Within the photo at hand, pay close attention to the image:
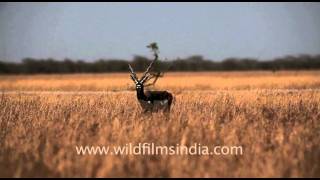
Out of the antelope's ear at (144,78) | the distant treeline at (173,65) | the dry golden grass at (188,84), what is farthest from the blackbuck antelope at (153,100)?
the distant treeline at (173,65)

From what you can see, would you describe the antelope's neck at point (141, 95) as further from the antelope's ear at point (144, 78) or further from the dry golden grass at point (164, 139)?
the antelope's ear at point (144, 78)

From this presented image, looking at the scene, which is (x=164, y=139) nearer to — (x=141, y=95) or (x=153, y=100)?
(x=153, y=100)

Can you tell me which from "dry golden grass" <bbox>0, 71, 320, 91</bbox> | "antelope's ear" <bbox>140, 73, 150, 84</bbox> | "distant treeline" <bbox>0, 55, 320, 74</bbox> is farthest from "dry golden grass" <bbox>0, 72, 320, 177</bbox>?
"distant treeline" <bbox>0, 55, 320, 74</bbox>

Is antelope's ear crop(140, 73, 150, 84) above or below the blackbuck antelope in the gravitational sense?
above

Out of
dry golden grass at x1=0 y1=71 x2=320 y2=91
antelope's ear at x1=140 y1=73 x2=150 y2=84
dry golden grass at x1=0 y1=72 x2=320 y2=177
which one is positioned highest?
antelope's ear at x1=140 y1=73 x2=150 y2=84

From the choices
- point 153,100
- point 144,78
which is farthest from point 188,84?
point 153,100

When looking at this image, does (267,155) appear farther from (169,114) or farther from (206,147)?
(169,114)

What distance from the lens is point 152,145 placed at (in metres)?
9.01

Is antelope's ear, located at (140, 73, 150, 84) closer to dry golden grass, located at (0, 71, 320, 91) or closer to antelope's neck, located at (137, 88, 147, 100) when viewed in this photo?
antelope's neck, located at (137, 88, 147, 100)

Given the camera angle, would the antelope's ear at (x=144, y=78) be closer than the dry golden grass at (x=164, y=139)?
No

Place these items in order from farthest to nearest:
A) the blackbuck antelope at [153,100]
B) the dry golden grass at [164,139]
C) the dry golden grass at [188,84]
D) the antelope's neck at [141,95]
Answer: the dry golden grass at [188,84] < the antelope's neck at [141,95] < the blackbuck antelope at [153,100] < the dry golden grass at [164,139]

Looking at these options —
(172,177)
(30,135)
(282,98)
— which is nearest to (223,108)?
(282,98)

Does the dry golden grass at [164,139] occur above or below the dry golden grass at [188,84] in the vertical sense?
below

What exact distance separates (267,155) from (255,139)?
113cm
